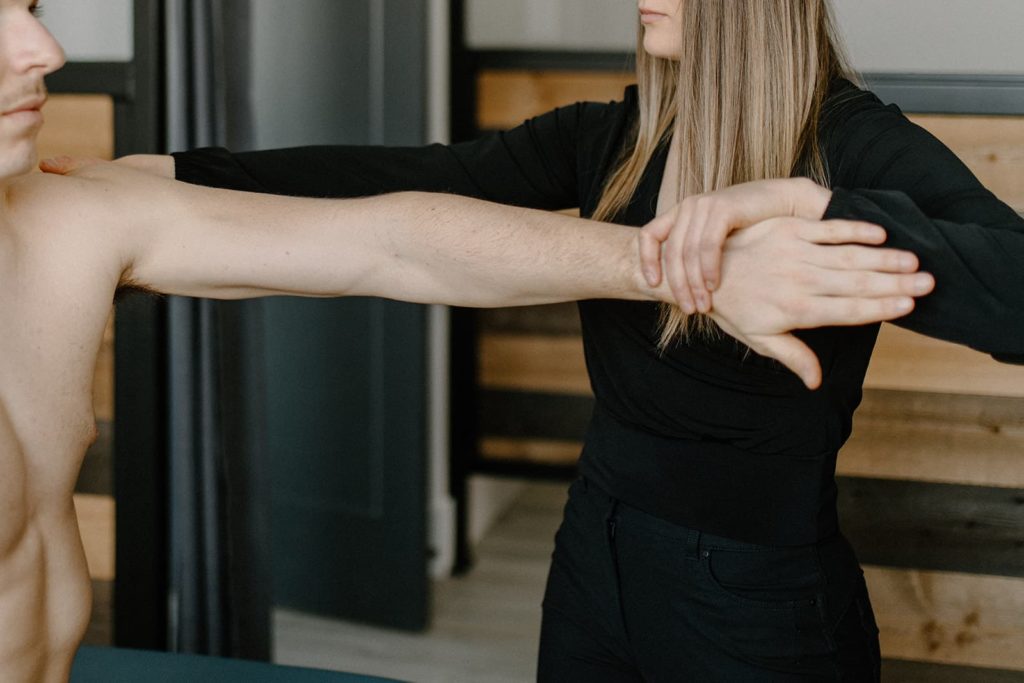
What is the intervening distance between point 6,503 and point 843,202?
0.81 meters

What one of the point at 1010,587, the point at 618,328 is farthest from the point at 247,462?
the point at 1010,587

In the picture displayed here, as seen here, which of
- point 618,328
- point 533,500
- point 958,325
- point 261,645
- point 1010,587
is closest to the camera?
point 958,325

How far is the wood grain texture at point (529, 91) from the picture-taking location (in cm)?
372

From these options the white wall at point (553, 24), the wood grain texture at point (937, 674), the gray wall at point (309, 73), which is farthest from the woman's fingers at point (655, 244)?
the white wall at point (553, 24)

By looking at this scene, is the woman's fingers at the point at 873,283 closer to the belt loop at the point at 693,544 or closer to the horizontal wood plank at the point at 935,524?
the belt loop at the point at 693,544

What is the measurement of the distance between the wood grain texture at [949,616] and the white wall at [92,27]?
1.82 m

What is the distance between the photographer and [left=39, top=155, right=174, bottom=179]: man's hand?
1.41 metres

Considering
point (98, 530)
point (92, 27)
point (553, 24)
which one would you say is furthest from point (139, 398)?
point (553, 24)

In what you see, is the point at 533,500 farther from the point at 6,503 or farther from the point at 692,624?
the point at 6,503

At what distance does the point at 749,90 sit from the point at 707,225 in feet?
1.17

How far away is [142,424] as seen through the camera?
98.2 inches

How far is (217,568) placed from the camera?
239 centimetres

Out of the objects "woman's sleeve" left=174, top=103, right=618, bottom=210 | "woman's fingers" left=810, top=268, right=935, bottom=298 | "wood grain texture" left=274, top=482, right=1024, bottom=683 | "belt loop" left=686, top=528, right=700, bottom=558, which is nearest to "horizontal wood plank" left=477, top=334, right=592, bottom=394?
"wood grain texture" left=274, top=482, right=1024, bottom=683

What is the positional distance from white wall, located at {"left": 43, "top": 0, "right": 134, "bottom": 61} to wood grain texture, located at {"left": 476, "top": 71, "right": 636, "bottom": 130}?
54.7 inches
